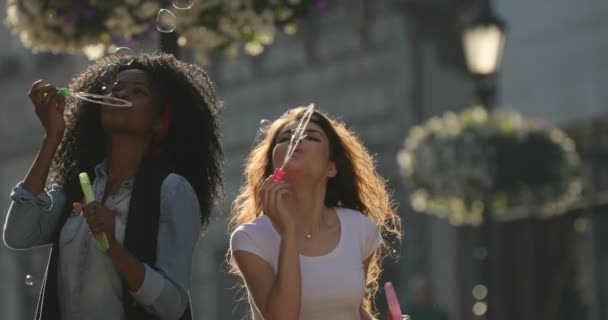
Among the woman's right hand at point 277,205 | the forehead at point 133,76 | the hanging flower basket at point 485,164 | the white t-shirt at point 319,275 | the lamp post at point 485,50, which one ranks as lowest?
the white t-shirt at point 319,275

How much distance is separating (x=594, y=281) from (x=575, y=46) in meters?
3.00

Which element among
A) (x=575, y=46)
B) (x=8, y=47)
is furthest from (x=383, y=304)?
(x=8, y=47)

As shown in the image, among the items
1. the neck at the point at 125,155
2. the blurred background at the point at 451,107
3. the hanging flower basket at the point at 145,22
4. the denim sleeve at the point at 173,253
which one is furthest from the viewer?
the blurred background at the point at 451,107

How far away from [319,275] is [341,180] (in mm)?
581

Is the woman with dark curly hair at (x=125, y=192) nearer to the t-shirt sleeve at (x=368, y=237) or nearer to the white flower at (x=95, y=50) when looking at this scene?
the t-shirt sleeve at (x=368, y=237)

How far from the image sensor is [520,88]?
24594 millimetres

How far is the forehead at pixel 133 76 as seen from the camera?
5.81 meters

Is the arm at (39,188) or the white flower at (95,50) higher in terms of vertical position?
the white flower at (95,50)

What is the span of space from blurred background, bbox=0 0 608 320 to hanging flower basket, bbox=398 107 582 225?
0.07 metres

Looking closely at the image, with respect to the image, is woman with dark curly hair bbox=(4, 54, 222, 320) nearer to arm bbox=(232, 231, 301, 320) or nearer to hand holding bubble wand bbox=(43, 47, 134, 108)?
hand holding bubble wand bbox=(43, 47, 134, 108)

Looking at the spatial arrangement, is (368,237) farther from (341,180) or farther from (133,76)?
(133,76)

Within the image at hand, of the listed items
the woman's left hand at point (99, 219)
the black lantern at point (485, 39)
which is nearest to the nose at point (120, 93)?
the woman's left hand at point (99, 219)

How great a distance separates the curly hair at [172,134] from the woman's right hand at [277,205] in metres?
0.33

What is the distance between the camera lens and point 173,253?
18.4 feet
